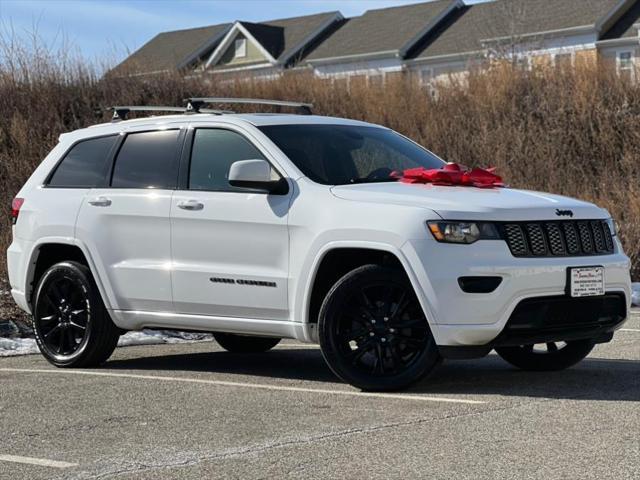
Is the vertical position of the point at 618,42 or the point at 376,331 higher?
the point at 618,42

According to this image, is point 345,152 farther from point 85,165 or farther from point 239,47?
point 239,47

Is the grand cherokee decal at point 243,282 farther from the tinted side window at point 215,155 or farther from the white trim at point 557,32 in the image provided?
the white trim at point 557,32

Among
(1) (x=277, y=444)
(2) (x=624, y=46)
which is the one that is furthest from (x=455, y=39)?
(1) (x=277, y=444)

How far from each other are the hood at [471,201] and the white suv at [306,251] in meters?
0.01

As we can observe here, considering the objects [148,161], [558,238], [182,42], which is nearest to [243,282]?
[148,161]

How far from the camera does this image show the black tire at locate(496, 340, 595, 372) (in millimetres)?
8336

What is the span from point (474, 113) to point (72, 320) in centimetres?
1642

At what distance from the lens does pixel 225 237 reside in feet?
26.9

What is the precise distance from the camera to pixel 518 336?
23.9ft

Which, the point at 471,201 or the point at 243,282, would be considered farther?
the point at 243,282

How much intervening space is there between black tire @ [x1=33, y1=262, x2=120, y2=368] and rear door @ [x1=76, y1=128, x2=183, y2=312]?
8.5 inches

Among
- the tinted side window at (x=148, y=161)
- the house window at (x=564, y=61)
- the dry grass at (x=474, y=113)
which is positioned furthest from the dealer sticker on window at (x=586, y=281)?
the house window at (x=564, y=61)

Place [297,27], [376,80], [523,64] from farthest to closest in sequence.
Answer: [297,27]
[376,80]
[523,64]

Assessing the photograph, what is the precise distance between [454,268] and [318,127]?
80.6 inches
